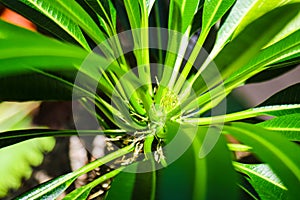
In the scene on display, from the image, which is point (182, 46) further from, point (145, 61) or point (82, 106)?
point (82, 106)

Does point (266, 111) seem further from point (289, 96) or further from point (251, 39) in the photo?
point (251, 39)

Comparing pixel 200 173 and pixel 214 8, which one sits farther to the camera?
pixel 214 8

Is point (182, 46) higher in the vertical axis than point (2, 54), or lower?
higher

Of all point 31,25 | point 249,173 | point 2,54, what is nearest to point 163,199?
point 2,54

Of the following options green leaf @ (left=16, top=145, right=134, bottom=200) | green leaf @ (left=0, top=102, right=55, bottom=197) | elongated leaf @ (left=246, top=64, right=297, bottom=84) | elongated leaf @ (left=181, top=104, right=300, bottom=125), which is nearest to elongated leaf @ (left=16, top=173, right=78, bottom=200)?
green leaf @ (left=16, top=145, right=134, bottom=200)


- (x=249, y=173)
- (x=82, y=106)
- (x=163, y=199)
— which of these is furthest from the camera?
(x=82, y=106)

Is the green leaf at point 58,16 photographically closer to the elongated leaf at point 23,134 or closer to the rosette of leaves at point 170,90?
the rosette of leaves at point 170,90

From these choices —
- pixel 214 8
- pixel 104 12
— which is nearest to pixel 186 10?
pixel 214 8

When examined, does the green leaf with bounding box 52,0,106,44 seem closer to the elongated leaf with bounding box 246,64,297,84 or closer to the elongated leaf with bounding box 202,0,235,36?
the elongated leaf with bounding box 202,0,235,36
